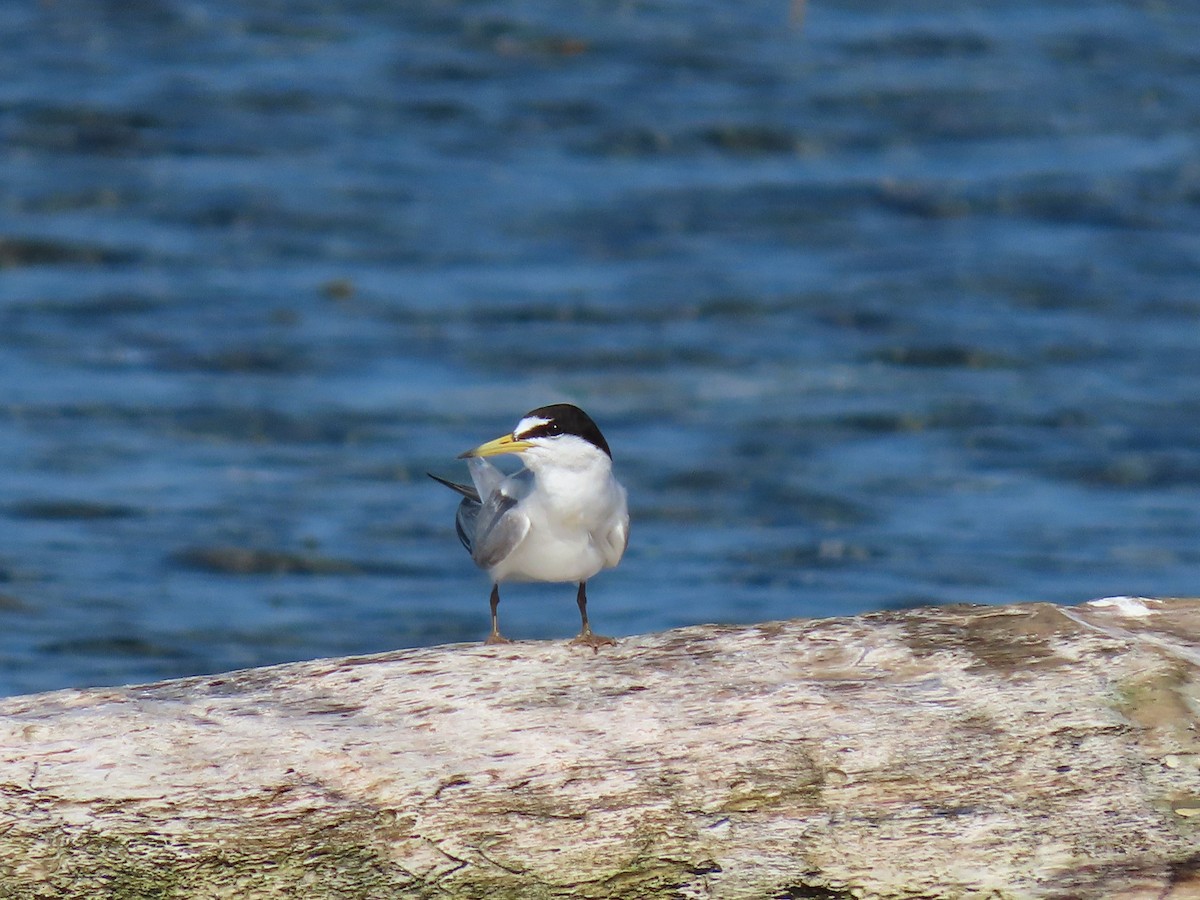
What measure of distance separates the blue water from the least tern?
3843 millimetres

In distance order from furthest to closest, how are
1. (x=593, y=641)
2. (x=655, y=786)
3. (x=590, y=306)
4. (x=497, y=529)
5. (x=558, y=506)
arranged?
(x=590, y=306), (x=497, y=529), (x=558, y=506), (x=593, y=641), (x=655, y=786)

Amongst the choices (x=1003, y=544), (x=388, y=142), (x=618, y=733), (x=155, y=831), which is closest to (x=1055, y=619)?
(x=618, y=733)

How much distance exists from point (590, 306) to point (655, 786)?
32.8 ft

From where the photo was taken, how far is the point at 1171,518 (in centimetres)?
1198

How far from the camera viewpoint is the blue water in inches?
447

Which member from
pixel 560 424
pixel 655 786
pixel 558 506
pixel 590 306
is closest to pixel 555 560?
pixel 558 506

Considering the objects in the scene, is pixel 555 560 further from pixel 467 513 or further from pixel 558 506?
pixel 467 513

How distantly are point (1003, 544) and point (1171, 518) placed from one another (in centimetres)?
119

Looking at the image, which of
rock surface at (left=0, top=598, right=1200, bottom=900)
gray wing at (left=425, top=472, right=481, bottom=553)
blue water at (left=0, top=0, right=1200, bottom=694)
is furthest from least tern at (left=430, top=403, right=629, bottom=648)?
blue water at (left=0, top=0, right=1200, bottom=694)

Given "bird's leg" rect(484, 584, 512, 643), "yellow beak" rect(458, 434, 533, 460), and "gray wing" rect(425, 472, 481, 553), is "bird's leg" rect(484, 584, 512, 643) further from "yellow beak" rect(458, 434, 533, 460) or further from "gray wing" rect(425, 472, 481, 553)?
"yellow beak" rect(458, 434, 533, 460)

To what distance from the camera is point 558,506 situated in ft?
20.8

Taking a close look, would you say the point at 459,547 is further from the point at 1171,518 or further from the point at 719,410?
the point at 1171,518

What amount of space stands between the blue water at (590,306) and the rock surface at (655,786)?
15.6ft

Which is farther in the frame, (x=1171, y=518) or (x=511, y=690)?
(x=1171, y=518)
